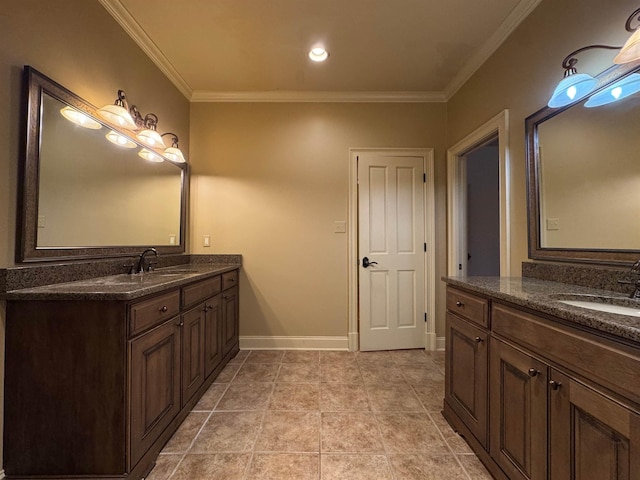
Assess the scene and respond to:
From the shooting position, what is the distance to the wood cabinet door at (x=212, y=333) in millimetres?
2150

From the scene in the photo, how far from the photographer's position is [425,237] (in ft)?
9.87

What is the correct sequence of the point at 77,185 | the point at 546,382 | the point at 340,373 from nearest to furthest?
1. the point at 546,382
2. the point at 77,185
3. the point at 340,373

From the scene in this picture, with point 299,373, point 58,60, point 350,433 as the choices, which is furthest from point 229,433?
point 58,60

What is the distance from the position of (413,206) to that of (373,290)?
38.8 inches

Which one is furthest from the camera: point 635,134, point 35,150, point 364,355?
point 364,355

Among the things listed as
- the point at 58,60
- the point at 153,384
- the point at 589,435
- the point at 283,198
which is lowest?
the point at 153,384

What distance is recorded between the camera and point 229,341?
2682mm

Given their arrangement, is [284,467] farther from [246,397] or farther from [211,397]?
[211,397]

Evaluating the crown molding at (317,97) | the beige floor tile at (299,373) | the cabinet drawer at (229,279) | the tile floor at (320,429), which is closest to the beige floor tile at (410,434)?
the tile floor at (320,429)

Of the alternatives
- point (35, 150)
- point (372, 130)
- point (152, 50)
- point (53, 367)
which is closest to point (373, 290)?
point (372, 130)

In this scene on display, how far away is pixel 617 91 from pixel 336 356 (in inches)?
105

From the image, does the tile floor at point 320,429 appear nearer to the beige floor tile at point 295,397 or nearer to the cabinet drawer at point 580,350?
the beige floor tile at point 295,397

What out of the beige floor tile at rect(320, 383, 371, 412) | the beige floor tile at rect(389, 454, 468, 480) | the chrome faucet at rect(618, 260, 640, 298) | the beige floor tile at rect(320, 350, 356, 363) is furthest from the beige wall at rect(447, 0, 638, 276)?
the beige floor tile at rect(320, 350, 356, 363)

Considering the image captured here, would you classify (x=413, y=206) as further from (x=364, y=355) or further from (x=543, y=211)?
(x=364, y=355)
